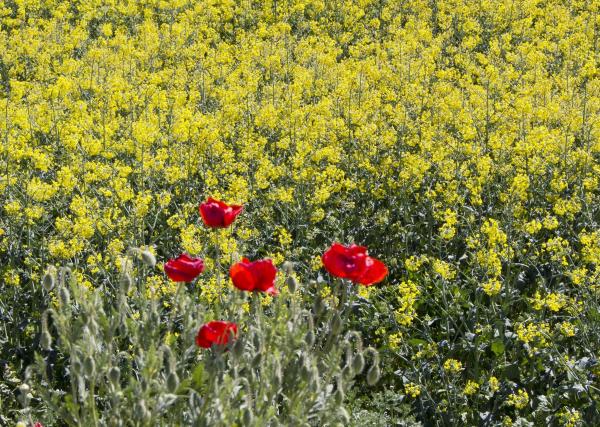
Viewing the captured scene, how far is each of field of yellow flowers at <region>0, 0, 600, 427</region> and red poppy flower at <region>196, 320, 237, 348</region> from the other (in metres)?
0.01

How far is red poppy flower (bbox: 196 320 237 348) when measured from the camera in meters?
2.09

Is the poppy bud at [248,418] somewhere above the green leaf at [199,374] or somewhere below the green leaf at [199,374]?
above

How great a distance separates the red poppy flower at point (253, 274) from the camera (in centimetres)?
215

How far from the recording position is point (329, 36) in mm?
9445

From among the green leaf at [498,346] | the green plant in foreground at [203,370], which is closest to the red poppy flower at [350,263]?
the green plant in foreground at [203,370]

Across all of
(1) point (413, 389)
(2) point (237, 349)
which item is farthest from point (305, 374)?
(1) point (413, 389)

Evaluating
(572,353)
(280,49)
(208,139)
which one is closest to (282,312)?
(572,353)

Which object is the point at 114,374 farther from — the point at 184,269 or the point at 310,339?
the point at 310,339

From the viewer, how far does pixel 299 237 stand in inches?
189

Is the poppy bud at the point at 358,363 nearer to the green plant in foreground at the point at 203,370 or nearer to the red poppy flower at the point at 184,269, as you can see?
the green plant in foreground at the point at 203,370

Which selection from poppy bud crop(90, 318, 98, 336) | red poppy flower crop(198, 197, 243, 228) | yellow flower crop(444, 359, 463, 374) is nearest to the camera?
poppy bud crop(90, 318, 98, 336)

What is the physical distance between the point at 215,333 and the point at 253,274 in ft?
0.57

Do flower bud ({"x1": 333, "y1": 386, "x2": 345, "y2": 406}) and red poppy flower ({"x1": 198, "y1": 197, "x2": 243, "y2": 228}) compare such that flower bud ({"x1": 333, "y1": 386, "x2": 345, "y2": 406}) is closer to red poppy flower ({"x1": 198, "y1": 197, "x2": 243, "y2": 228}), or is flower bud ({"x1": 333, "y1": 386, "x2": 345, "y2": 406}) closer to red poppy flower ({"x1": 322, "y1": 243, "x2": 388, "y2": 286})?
red poppy flower ({"x1": 322, "y1": 243, "x2": 388, "y2": 286})

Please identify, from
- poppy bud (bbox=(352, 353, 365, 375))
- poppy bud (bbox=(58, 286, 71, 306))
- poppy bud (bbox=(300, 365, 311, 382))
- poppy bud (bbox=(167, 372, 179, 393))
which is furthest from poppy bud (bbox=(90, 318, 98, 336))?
poppy bud (bbox=(352, 353, 365, 375))
